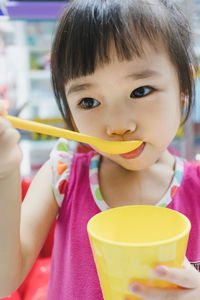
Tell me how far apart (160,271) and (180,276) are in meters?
0.04

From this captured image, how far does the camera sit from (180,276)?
1.33 ft

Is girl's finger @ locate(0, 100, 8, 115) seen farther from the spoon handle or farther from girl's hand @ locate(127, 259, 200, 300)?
girl's hand @ locate(127, 259, 200, 300)

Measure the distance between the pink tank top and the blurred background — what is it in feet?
0.59

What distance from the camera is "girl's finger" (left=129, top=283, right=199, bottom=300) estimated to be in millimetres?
389

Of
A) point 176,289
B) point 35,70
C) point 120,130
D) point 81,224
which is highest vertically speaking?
point 120,130

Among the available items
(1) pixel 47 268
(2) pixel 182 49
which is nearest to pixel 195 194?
(2) pixel 182 49

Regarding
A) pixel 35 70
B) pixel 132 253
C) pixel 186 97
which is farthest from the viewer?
pixel 35 70

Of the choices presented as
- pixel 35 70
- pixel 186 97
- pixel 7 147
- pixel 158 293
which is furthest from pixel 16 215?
pixel 35 70

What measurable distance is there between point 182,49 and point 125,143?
210 millimetres

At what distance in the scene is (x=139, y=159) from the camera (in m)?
0.61

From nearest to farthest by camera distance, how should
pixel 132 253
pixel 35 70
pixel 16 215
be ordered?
pixel 132 253 < pixel 16 215 < pixel 35 70

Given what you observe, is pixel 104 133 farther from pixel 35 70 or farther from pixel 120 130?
pixel 35 70

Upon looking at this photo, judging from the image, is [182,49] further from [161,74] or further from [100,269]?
[100,269]

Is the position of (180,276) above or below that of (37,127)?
below
